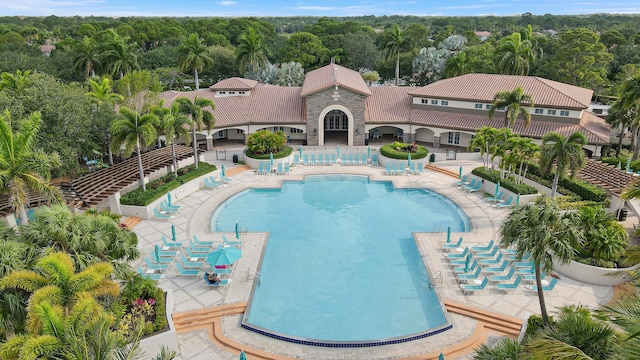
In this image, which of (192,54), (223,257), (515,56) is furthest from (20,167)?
(515,56)

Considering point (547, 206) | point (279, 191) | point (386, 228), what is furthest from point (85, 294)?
point (279, 191)

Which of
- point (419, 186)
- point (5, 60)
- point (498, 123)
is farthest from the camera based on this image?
point (5, 60)

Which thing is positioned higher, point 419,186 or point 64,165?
point 64,165

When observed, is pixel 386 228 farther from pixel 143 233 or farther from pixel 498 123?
pixel 498 123

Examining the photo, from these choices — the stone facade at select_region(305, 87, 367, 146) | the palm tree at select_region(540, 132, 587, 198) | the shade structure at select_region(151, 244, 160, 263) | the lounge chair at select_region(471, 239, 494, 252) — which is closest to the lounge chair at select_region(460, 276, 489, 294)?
the lounge chair at select_region(471, 239, 494, 252)

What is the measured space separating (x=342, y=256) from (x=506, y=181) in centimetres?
1510

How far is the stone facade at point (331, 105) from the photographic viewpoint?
43.3m

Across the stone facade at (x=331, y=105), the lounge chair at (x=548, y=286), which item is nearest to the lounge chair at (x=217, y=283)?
the lounge chair at (x=548, y=286)

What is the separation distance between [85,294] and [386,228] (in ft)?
62.9

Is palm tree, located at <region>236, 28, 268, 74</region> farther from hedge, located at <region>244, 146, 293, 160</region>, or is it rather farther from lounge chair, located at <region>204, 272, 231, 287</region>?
lounge chair, located at <region>204, 272, 231, 287</region>

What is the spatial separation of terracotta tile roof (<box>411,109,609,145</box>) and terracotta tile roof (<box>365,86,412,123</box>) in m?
1.22

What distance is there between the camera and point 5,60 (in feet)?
206

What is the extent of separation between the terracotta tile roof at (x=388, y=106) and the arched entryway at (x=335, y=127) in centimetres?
260

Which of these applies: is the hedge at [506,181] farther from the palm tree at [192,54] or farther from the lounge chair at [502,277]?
the palm tree at [192,54]
